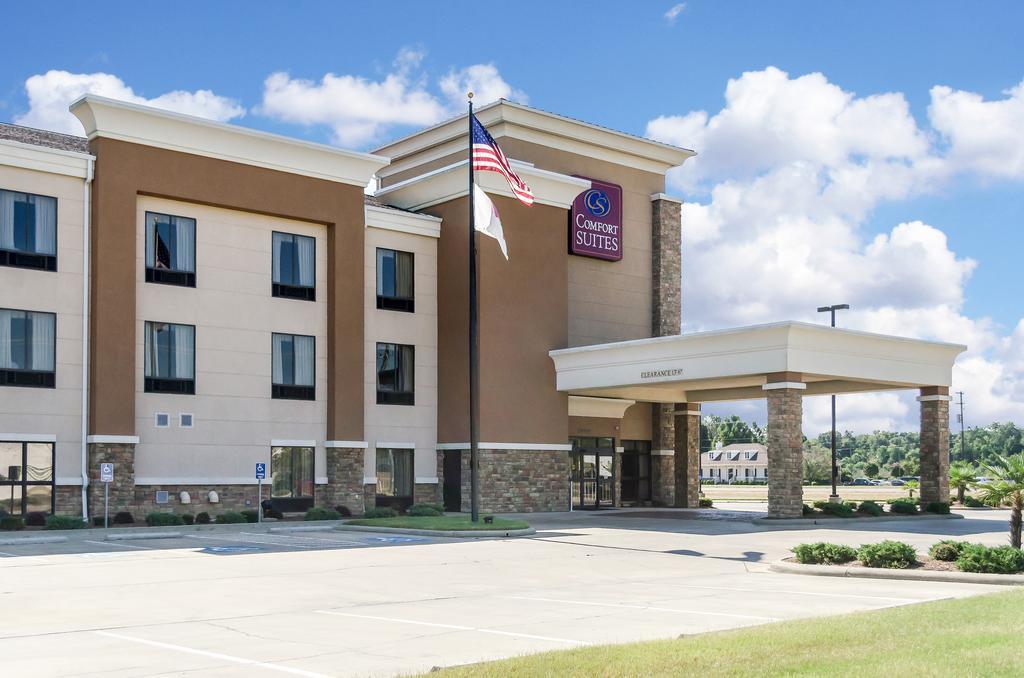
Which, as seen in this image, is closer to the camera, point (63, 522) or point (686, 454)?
point (63, 522)

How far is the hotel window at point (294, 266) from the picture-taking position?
37219 mm

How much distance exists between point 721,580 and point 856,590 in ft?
9.08

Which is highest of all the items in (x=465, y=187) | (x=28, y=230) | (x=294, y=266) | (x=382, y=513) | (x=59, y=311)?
(x=465, y=187)

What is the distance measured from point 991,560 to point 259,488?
73.7 feet

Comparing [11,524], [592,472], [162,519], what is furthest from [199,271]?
[592,472]

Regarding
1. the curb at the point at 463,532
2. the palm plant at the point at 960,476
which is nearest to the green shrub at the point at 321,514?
the curb at the point at 463,532

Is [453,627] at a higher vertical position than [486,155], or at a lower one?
lower

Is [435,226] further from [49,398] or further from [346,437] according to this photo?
[49,398]

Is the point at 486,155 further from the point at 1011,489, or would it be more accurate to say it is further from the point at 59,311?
the point at 1011,489

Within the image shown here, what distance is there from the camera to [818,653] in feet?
32.9

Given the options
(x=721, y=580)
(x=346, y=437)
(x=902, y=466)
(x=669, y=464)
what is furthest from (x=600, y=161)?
(x=902, y=466)

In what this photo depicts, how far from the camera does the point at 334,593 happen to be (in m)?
17.1

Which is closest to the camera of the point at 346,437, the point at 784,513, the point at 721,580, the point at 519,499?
the point at 721,580

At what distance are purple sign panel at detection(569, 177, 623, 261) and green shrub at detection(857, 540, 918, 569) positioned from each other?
25204mm
